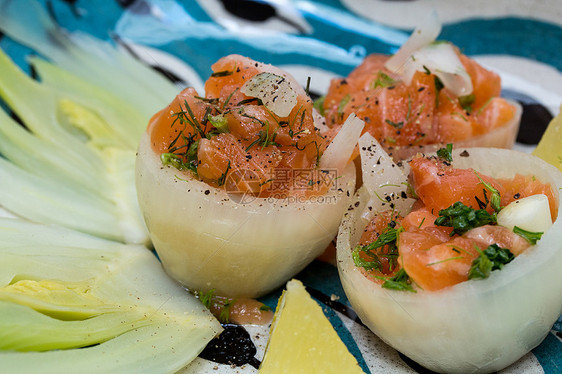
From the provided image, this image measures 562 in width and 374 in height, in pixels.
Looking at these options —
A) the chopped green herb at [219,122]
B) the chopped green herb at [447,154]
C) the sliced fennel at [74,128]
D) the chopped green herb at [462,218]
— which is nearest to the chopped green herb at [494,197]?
the chopped green herb at [462,218]

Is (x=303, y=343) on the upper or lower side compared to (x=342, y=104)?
lower

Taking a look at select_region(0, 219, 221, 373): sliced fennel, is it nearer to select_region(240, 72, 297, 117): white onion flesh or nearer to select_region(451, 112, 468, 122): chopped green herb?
select_region(240, 72, 297, 117): white onion flesh

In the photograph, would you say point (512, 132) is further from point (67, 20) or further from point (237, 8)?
point (67, 20)

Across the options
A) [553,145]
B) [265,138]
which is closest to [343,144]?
[265,138]

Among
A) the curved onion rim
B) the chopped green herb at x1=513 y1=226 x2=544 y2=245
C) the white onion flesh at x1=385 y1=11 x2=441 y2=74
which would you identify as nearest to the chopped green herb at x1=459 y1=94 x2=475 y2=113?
the white onion flesh at x1=385 y1=11 x2=441 y2=74

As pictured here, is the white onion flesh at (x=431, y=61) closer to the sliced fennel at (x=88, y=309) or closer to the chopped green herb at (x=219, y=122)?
the chopped green herb at (x=219, y=122)

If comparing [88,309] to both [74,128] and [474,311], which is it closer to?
[474,311]
